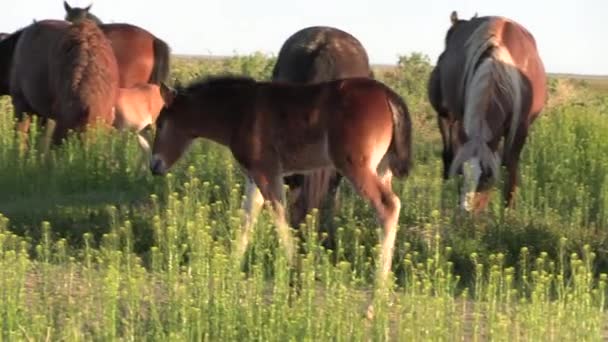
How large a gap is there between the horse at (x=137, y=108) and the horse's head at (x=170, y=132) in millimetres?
4317

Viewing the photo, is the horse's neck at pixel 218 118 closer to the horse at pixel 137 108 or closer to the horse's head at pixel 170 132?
the horse's head at pixel 170 132

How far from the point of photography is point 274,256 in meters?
8.90

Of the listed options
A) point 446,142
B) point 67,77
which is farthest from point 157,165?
point 446,142

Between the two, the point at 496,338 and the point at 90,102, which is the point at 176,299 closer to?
the point at 496,338

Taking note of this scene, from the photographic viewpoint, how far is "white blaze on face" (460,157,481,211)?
10172 mm

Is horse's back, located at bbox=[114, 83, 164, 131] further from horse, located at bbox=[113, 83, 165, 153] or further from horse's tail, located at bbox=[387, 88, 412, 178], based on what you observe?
horse's tail, located at bbox=[387, 88, 412, 178]

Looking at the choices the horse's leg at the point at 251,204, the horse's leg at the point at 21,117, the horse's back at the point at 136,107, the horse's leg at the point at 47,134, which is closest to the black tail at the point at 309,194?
the horse's leg at the point at 251,204

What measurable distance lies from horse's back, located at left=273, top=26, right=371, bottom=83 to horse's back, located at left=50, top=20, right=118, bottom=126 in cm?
203

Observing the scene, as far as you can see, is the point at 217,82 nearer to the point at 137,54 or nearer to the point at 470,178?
the point at 470,178

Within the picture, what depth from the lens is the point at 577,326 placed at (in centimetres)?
642

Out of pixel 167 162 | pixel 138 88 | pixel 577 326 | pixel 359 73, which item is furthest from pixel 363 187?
pixel 138 88

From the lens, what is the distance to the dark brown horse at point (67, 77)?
13.0 metres

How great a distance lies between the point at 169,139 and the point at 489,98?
2.95 m

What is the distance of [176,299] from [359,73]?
16.9 feet
